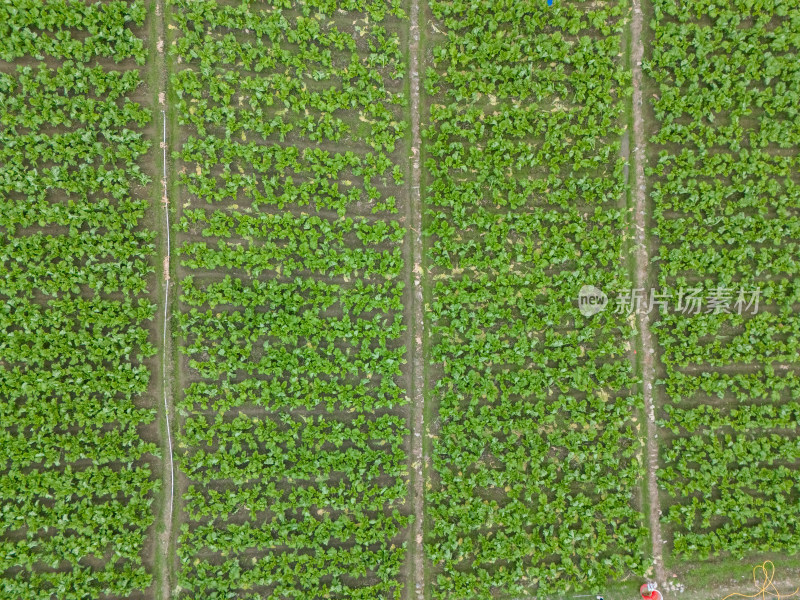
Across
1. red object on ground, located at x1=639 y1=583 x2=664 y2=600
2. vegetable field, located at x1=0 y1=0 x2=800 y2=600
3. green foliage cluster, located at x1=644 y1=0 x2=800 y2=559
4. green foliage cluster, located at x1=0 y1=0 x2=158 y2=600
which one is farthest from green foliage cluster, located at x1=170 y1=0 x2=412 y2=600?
green foliage cluster, located at x1=644 y1=0 x2=800 y2=559

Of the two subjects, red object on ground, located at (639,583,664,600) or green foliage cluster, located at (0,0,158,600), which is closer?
green foliage cluster, located at (0,0,158,600)

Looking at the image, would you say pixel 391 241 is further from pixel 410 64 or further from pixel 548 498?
pixel 548 498

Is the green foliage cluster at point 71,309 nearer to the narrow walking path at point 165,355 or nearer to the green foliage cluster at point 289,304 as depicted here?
the narrow walking path at point 165,355

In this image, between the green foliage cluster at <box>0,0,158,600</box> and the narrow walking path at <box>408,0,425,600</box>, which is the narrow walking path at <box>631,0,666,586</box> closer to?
the narrow walking path at <box>408,0,425,600</box>

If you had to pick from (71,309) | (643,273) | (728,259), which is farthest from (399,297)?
(728,259)

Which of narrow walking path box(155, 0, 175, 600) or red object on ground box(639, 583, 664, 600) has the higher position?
narrow walking path box(155, 0, 175, 600)

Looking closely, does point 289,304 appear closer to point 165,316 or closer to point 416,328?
point 165,316

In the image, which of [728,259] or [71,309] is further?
[728,259]
